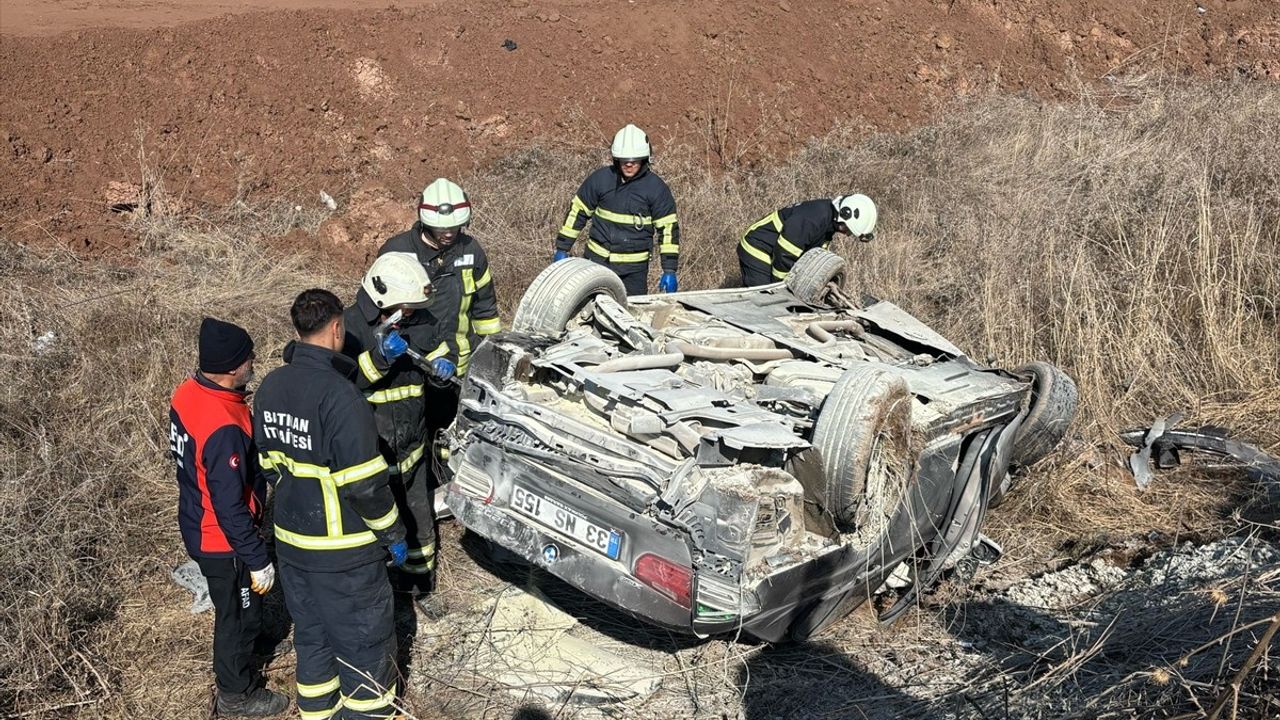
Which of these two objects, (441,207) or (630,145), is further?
(630,145)

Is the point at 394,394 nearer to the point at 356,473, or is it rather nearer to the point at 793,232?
the point at 356,473

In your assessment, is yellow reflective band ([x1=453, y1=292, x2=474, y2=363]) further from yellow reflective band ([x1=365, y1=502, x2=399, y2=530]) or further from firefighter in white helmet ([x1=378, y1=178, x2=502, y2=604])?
yellow reflective band ([x1=365, y1=502, x2=399, y2=530])

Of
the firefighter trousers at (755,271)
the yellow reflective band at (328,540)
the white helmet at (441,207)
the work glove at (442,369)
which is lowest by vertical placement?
the yellow reflective band at (328,540)

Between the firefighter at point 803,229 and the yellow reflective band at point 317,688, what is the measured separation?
392 cm

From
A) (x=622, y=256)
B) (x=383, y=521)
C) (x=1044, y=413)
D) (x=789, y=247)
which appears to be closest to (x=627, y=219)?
(x=622, y=256)

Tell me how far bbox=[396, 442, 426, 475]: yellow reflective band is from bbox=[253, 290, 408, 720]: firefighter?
3.39 ft

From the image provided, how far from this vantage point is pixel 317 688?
11.7 ft

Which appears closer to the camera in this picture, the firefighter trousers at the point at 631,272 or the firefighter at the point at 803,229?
the firefighter at the point at 803,229

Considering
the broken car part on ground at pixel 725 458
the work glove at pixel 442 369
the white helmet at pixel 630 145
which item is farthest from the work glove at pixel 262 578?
the white helmet at pixel 630 145

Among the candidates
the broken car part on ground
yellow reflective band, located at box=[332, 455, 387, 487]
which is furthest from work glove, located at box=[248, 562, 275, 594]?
the broken car part on ground

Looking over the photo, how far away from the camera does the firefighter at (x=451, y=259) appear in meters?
4.73

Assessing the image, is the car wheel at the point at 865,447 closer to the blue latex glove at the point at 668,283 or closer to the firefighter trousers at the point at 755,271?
the blue latex glove at the point at 668,283

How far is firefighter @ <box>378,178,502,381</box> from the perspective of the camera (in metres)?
4.73

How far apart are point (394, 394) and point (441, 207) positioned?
0.93 m
